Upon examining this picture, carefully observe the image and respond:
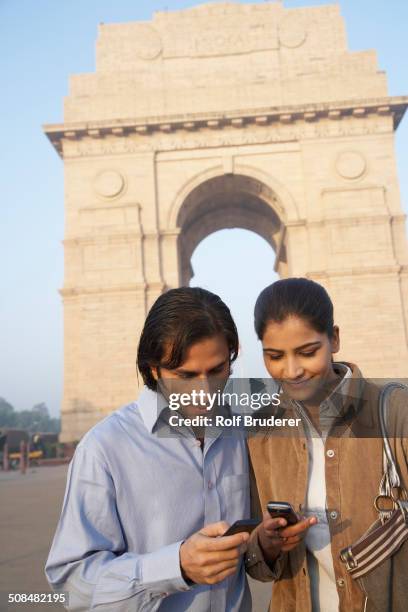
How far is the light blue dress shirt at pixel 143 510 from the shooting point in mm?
1576

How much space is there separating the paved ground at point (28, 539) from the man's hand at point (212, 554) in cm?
297

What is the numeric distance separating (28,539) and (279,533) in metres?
5.52

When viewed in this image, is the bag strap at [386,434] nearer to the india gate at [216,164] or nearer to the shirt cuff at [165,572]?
the shirt cuff at [165,572]

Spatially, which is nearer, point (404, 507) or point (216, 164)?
point (404, 507)

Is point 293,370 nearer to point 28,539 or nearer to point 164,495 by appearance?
point 164,495

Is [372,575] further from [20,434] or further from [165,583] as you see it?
[20,434]

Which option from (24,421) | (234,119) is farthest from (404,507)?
(24,421)

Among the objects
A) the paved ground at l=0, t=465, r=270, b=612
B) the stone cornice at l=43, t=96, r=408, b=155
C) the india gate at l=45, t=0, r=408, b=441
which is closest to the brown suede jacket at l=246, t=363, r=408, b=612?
the paved ground at l=0, t=465, r=270, b=612

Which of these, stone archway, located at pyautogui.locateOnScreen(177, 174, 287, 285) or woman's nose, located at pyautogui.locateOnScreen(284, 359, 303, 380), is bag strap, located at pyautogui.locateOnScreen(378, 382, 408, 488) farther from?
stone archway, located at pyautogui.locateOnScreen(177, 174, 287, 285)

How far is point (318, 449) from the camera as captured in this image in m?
1.92

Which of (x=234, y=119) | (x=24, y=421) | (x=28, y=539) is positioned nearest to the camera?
(x=28, y=539)

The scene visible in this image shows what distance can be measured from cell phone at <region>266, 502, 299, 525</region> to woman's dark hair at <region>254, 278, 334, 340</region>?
23.3 inches

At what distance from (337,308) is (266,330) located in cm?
1850

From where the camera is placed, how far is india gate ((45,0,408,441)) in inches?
792
